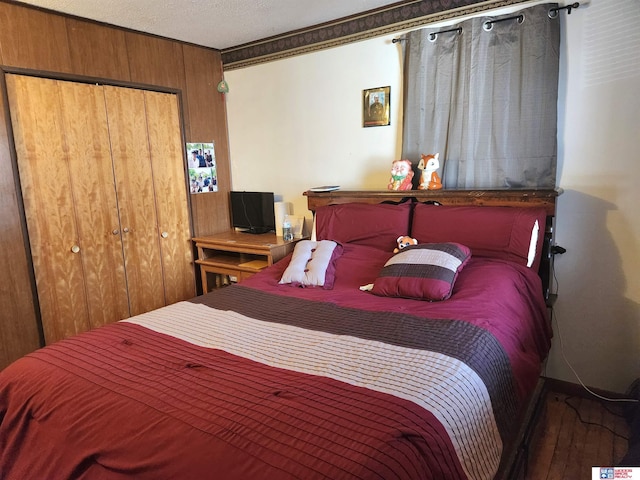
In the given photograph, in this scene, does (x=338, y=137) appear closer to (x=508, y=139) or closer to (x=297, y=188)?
(x=297, y=188)

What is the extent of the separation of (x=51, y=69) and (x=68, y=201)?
0.83 m

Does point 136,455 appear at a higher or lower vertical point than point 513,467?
higher

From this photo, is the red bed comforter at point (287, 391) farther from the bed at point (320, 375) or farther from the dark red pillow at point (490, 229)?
the dark red pillow at point (490, 229)

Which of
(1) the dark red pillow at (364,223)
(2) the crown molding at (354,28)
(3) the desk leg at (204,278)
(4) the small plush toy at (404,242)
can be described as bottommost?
(3) the desk leg at (204,278)

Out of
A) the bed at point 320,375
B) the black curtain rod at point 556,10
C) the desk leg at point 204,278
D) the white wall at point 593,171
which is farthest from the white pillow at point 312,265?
the black curtain rod at point 556,10

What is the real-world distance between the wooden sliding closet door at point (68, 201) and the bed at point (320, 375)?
4.00 ft

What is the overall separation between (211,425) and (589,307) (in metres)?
2.22

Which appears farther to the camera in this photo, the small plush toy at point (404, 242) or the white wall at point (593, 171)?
the small plush toy at point (404, 242)

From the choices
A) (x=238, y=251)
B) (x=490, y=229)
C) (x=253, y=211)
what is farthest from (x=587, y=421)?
(x=253, y=211)

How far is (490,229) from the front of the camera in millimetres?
2252

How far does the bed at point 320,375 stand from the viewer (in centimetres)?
102

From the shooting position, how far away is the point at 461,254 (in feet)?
6.96

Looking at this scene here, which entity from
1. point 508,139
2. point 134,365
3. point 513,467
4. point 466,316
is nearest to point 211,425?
point 134,365

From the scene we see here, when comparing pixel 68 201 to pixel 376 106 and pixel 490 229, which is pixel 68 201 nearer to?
pixel 376 106
